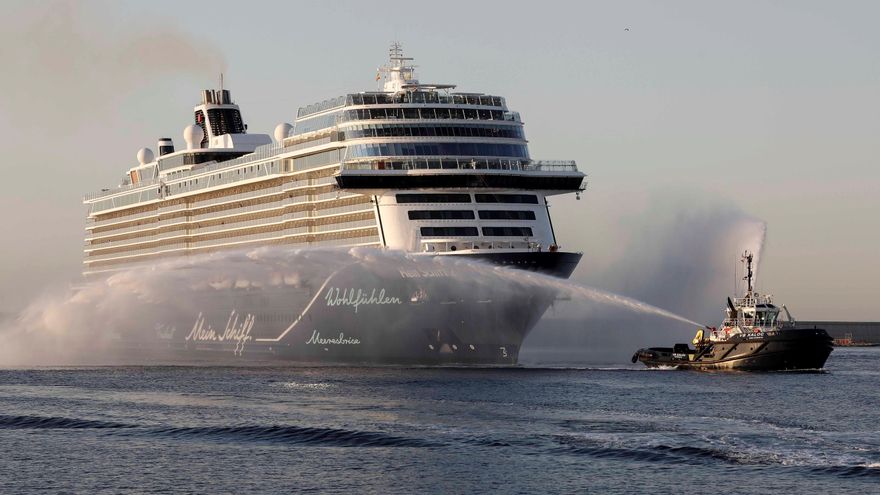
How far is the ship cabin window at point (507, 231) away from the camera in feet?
275

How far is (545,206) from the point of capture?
8775 centimetres

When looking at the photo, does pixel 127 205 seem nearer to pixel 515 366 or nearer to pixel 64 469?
pixel 515 366

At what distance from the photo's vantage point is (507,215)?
3354 inches

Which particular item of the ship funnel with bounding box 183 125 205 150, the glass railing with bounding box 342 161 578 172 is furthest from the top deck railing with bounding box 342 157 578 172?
the ship funnel with bounding box 183 125 205 150

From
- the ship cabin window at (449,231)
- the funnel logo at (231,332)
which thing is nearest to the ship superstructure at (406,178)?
the ship cabin window at (449,231)

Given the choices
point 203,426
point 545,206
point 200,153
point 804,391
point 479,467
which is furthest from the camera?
point 200,153

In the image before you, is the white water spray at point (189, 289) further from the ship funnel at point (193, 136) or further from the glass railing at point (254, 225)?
the ship funnel at point (193, 136)

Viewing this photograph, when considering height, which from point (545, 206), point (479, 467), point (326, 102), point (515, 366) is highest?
point (326, 102)

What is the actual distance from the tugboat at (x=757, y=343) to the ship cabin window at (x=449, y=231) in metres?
15.4

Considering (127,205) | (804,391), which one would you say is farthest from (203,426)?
(127,205)

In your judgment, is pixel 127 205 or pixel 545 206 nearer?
pixel 545 206

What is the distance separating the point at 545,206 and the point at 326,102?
17492 mm

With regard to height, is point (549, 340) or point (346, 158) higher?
point (346, 158)

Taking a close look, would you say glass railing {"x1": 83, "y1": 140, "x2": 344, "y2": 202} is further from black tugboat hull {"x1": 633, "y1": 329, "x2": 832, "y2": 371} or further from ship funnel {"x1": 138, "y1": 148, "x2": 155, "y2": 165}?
black tugboat hull {"x1": 633, "y1": 329, "x2": 832, "y2": 371}
